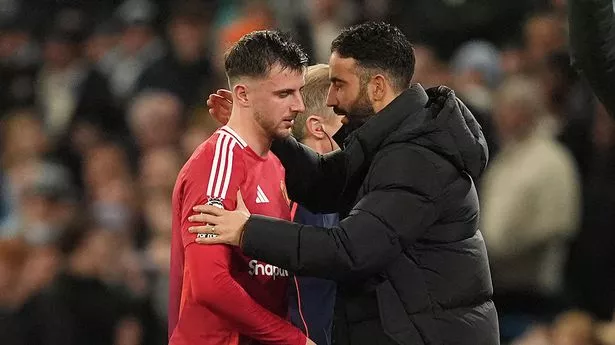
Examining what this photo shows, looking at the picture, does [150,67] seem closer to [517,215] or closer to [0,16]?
[0,16]

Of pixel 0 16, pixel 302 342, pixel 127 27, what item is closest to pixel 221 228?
pixel 302 342

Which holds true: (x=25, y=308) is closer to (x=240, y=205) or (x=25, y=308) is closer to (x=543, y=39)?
(x=543, y=39)

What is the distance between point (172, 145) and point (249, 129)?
4.72m

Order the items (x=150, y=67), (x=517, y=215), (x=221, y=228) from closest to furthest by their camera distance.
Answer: (x=221, y=228)
(x=517, y=215)
(x=150, y=67)

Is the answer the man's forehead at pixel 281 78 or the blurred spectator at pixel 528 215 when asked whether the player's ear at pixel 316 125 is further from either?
the blurred spectator at pixel 528 215

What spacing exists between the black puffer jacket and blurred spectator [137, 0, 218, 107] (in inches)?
208

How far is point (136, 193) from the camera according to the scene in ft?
28.8

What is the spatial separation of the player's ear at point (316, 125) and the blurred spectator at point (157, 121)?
13.4 ft

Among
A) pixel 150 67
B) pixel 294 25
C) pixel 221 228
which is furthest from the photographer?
pixel 150 67

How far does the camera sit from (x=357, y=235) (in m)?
4.09

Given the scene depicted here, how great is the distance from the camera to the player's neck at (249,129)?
438 cm

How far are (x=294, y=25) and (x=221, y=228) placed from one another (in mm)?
4985


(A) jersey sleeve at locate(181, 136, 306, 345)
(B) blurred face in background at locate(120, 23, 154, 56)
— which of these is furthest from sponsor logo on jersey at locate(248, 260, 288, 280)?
(B) blurred face in background at locate(120, 23, 154, 56)

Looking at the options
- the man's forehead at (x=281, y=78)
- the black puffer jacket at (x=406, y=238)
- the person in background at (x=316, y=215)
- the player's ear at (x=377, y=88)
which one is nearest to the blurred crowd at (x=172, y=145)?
the person in background at (x=316, y=215)
